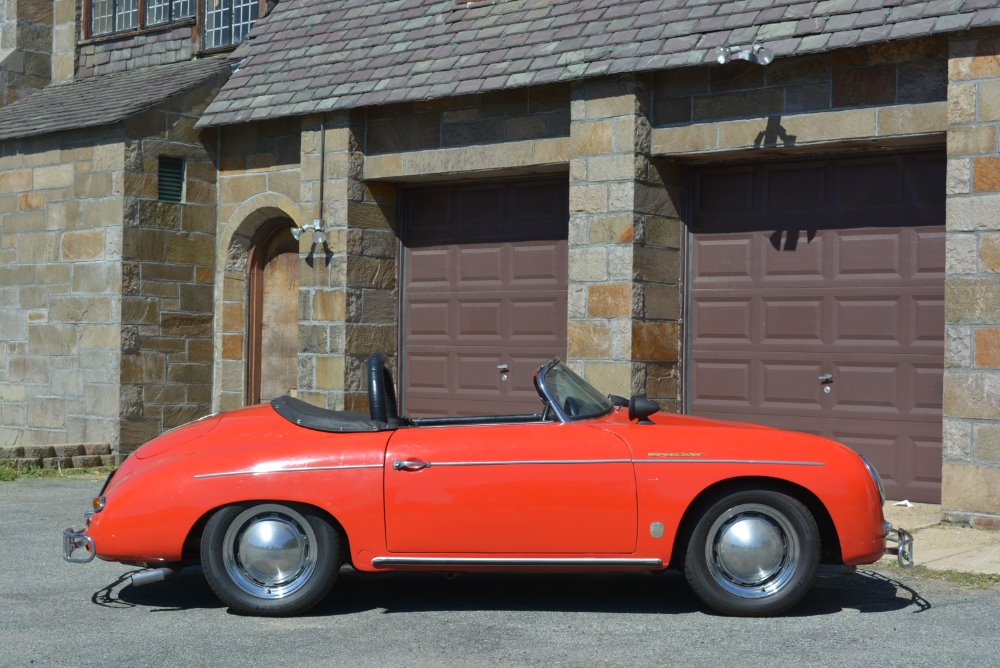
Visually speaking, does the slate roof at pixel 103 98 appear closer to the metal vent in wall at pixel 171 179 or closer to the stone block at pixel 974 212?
the metal vent in wall at pixel 171 179

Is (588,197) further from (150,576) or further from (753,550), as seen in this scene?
(150,576)

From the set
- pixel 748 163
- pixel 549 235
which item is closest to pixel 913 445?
pixel 748 163

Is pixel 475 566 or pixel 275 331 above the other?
pixel 275 331

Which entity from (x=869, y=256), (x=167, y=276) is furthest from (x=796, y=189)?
(x=167, y=276)

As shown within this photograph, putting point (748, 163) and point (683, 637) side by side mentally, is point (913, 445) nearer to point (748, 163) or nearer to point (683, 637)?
point (748, 163)

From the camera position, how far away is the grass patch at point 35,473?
12617 millimetres

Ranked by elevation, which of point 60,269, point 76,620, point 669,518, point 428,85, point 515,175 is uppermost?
point 428,85

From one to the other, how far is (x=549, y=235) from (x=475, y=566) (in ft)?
21.8

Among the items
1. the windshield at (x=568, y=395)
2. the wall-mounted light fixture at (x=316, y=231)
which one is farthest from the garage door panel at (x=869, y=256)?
the wall-mounted light fixture at (x=316, y=231)

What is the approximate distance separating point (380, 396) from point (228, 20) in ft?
33.3

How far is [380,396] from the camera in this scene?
6.69m

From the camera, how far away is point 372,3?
14.0m

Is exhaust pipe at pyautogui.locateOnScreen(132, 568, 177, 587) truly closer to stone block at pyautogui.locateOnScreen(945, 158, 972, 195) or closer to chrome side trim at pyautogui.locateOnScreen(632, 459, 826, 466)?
chrome side trim at pyautogui.locateOnScreen(632, 459, 826, 466)

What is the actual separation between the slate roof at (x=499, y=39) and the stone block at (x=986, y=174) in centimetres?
95
